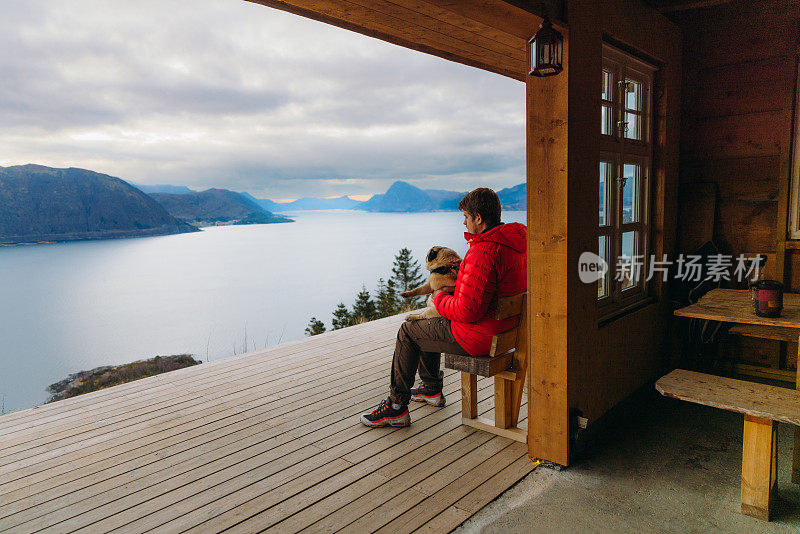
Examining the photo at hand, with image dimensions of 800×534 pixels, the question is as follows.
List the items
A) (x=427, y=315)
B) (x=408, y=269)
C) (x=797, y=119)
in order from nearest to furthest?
(x=427, y=315), (x=797, y=119), (x=408, y=269)

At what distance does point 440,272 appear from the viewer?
2803mm

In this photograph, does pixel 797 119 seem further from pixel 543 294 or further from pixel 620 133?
pixel 543 294

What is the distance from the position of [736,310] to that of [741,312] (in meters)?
0.06

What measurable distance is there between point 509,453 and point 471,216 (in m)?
1.32

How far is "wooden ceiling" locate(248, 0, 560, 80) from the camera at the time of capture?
191cm

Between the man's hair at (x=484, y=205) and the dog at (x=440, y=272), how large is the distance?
13.1 inches

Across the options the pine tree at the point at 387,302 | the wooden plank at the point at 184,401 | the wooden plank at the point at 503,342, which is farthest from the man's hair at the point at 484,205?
the pine tree at the point at 387,302

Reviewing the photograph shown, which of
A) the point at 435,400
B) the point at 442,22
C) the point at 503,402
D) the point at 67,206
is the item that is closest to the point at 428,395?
the point at 435,400

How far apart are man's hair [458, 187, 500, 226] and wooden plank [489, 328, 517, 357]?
0.62 m

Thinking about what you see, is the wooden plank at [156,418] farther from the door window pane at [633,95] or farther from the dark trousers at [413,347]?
the door window pane at [633,95]

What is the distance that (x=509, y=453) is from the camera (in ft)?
8.37

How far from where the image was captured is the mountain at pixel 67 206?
26.2 m

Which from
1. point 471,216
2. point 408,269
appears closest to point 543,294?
point 471,216

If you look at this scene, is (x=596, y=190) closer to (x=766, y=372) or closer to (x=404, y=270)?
(x=766, y=372)
